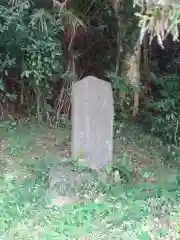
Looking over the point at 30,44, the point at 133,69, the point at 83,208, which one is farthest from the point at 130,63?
the point at 83,208

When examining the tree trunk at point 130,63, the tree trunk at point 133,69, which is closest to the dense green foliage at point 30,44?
the tree trunk at point 130,63

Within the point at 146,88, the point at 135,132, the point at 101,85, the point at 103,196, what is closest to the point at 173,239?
the point at 103,196

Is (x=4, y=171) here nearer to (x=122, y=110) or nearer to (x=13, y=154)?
(x=13, y=154)

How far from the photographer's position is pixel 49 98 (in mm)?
7062

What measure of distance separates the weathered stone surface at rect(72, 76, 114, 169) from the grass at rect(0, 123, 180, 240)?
0.31 m

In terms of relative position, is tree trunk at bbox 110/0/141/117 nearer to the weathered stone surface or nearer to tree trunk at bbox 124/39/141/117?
tree trunk at bbox 124/39/141/117

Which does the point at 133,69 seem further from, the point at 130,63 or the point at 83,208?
the point at 83,208

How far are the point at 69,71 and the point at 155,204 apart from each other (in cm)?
304

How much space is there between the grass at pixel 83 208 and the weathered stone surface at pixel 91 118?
313 millimetres

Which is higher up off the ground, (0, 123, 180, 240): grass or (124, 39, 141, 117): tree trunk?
(124, 39, 141, 117): tree trunk

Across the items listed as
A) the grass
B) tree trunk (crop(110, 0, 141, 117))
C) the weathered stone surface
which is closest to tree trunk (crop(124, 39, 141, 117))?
tree trunk (crop(110, 0, 141, 117))

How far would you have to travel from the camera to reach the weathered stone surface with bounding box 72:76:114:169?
515cm

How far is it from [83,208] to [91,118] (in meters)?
1.20

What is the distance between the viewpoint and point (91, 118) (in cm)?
518
